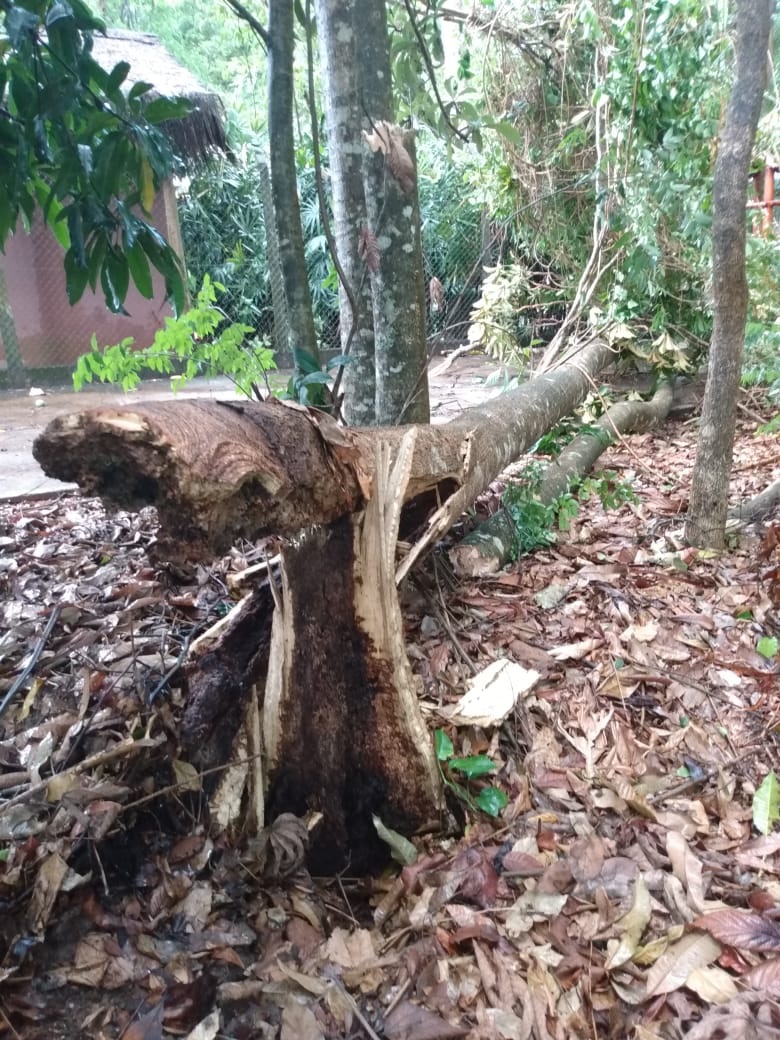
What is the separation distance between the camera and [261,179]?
8148 millimetres

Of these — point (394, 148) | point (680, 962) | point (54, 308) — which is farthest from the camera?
point (54, 308)

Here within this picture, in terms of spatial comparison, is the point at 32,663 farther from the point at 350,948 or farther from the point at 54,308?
the point at 54,308

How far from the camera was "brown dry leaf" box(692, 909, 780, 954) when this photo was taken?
150cm

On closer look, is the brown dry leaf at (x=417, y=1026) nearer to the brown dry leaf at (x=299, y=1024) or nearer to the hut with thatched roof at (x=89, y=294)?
the brown dry leaf at (x=299, y=1024)

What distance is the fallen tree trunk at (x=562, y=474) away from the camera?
2893 millimetres

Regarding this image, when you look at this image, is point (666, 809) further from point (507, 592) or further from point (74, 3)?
point (74, 3)

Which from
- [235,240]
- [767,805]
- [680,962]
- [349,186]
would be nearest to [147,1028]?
[680,962]

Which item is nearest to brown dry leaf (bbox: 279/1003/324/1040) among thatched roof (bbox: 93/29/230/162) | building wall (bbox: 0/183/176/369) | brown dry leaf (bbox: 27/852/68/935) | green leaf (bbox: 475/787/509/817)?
brown dry leaf (bbox: 27/852/68/935)

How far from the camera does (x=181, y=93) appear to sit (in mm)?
7512

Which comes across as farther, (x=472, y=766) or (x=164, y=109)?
(x=472, y=766)

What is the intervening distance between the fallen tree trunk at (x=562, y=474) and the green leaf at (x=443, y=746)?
916 mm

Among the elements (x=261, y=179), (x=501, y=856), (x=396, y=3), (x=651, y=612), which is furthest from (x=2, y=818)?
(x=261, y=179)

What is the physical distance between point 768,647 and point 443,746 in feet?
3.87

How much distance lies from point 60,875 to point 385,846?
0.77m
